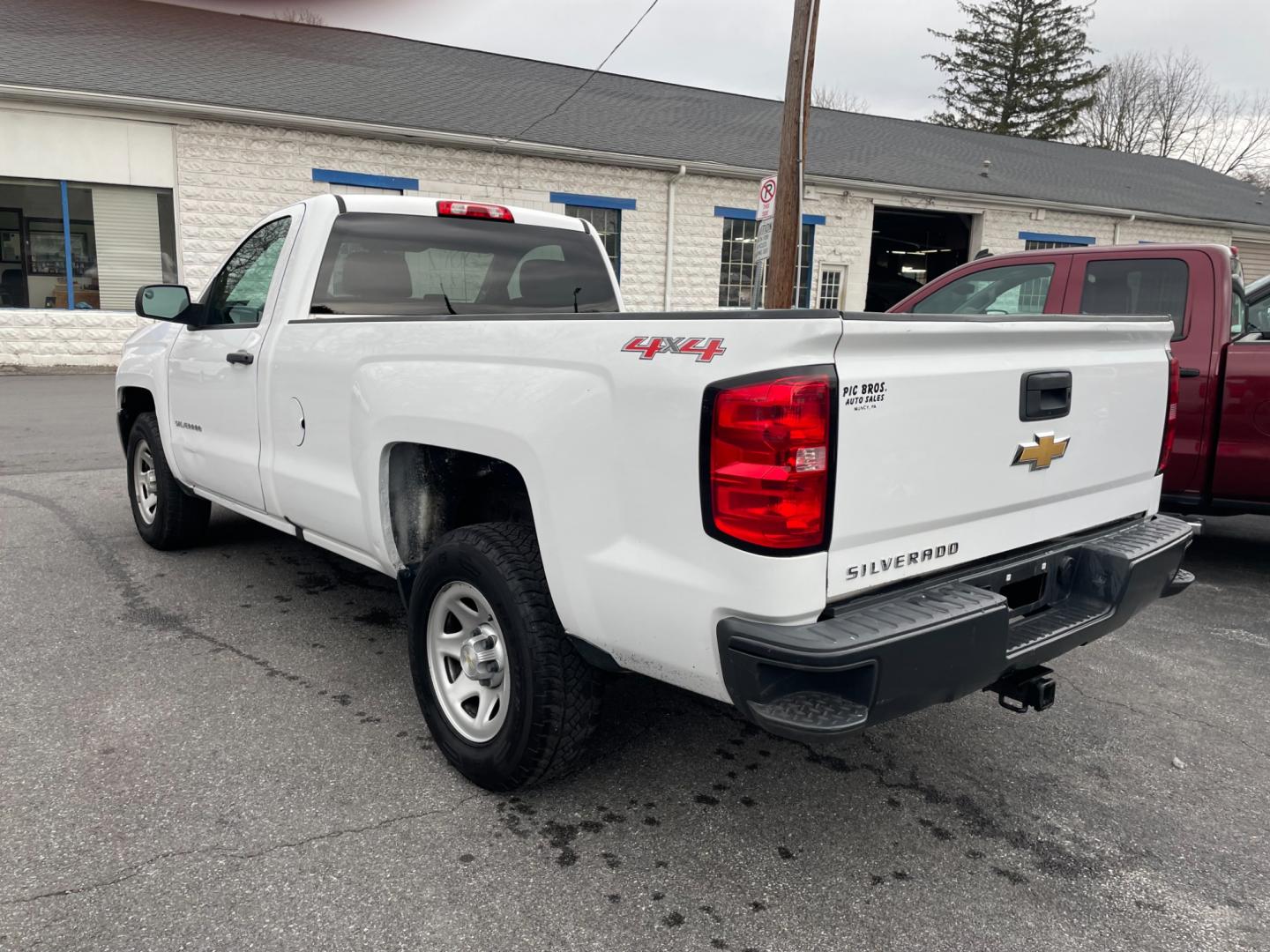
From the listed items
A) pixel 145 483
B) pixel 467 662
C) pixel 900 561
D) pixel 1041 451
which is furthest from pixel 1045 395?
pixel 145 483

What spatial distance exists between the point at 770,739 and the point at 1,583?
4.03 m

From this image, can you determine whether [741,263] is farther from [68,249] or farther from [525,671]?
[525,671]

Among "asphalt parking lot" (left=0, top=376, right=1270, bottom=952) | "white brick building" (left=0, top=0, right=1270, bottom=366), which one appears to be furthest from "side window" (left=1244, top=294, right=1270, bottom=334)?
"white brick building" (left=0, top=0, right=1270, bottom=366)

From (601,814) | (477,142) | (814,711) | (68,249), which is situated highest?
(477,142)

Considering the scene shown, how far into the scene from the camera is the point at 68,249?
1524 centimetres

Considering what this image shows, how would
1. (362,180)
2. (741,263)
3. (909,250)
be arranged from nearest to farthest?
(362,180) < (741,263) < (909,250)

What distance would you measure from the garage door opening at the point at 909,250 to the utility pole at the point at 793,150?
995cm

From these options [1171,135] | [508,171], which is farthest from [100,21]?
[1171,135]

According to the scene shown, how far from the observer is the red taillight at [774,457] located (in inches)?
80.6

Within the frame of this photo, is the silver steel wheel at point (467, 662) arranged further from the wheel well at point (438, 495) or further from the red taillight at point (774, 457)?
the red taillight at point (774, 457)

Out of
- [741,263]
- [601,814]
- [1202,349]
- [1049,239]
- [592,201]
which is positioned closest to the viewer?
[601,814]

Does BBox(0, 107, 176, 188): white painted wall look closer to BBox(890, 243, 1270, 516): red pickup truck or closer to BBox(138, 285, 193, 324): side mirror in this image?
BBox(138, 285, 193, 324): side mirror

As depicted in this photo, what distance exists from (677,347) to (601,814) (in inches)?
57.7

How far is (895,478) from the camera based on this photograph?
2258mm
